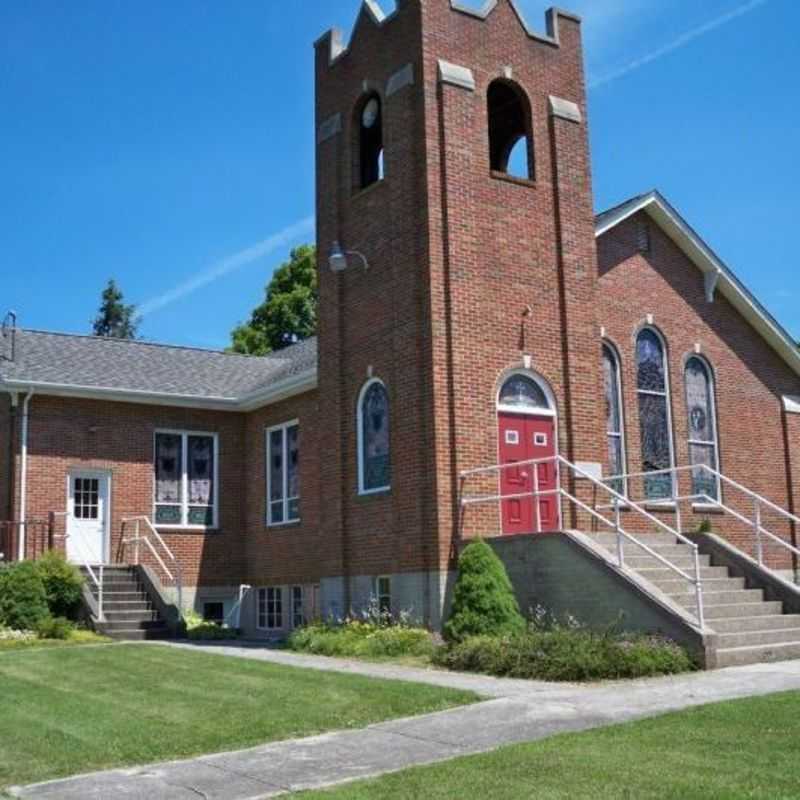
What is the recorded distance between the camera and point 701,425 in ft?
70.0

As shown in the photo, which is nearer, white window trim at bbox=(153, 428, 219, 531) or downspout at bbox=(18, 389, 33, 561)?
downspout at bbox=(18, 389, 33, 561)

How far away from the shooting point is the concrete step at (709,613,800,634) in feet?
46.4

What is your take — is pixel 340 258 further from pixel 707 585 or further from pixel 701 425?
pixel 701 425

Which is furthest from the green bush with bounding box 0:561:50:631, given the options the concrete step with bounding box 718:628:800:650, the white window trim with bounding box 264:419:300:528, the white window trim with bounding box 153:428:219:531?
the concrete step with bounding box 718:628:800:650

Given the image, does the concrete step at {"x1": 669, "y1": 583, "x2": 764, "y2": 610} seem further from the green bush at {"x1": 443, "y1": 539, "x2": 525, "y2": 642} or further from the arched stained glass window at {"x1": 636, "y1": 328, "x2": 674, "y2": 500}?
the arched stained glass window at {"x1": 636, "y1": 328, "x2": 674, "y2": 500}

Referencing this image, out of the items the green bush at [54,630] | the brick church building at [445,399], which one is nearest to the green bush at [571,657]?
the brick church building at [445,399]

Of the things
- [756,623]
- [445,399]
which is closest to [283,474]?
[445,399]

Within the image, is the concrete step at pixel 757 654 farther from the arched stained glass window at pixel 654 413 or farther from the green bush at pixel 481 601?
the arched stained glass window at pixel 654 413

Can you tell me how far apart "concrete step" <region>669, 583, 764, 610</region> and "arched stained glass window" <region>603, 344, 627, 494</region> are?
3979 mm

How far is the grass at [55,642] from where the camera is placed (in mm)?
17297

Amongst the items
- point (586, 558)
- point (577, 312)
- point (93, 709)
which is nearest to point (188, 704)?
point (93, 709)

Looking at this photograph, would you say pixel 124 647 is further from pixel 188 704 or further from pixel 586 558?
pixel 586 558

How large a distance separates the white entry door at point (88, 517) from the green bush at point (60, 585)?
7.49ft

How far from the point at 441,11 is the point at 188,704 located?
1163 cm
